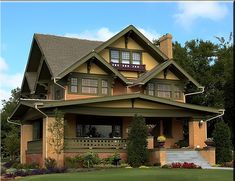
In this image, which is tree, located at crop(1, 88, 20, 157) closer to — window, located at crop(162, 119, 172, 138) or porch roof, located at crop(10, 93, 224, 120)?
porch roof, located at crop(10, 93, 224, 120)

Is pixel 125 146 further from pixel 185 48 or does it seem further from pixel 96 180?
pixel 185 48

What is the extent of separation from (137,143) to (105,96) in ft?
12.3

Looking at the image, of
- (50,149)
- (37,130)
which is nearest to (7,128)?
(37,130)

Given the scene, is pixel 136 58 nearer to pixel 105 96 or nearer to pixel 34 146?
pixel 105 96

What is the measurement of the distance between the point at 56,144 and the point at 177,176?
10252 mm

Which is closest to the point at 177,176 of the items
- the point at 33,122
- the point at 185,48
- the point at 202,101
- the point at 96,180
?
the point at 96,180

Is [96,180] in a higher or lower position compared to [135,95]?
lower

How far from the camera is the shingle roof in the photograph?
31.7 m

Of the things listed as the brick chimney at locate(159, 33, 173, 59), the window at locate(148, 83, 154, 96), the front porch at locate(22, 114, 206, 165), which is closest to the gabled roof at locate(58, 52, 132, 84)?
the window at locate(148, 83, 154, 96)

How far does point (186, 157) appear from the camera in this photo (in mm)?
27891

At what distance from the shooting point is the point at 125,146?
93.9 ft

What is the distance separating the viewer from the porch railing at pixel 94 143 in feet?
89.8

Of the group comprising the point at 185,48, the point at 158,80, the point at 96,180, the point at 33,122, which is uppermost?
the point at 185,48

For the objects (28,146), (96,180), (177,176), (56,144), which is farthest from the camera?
(28,146)
